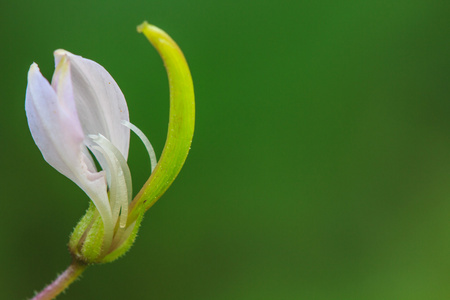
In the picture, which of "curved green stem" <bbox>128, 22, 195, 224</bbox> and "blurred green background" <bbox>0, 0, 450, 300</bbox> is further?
"blurred green background" <bbox>0, 0, 450, 300</bbox>

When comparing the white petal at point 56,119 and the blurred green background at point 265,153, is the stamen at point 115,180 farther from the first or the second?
the blurred green background at point 265,153

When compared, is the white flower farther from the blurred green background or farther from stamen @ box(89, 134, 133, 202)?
the blurred green background

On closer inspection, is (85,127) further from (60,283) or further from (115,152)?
(60,283)

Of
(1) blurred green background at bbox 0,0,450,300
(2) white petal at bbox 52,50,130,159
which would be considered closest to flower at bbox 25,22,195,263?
(2) white petal at bbox 52,50,130,159

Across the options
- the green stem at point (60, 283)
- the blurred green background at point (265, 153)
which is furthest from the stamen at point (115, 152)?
the blurred green background at point (265, 153)

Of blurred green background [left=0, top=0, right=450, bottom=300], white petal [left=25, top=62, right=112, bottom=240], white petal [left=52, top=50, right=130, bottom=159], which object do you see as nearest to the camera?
white petal [left=25, top=62, right=112, bottom=240]

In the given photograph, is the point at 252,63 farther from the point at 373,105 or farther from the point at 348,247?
the point at 348,247

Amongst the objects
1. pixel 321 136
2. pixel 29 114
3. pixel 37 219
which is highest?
pixel 29 114

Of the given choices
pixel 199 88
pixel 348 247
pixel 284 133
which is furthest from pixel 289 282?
pixel 199 88
